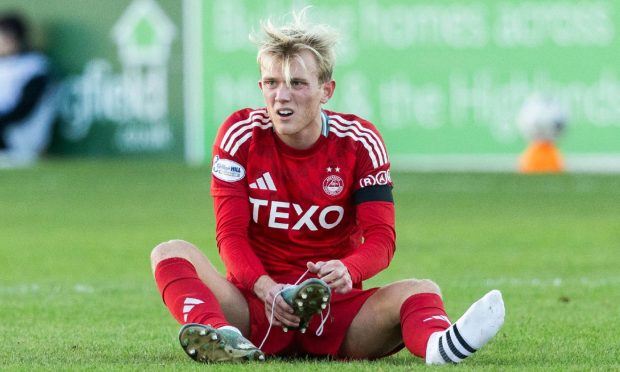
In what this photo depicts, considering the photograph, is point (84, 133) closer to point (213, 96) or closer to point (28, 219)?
point (213, 96)

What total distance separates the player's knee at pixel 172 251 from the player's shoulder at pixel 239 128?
45 cm

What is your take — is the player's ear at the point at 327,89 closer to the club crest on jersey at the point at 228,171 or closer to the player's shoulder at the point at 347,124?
the player's shoulder at the point at 347,124

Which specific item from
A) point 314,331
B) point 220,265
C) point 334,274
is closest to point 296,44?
point 334,274

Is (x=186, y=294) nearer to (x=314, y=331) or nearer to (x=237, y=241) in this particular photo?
(x=237, y=241)

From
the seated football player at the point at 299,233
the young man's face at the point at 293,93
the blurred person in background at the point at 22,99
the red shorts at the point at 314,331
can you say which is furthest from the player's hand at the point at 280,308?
the blurred person in background at the point at 22,99

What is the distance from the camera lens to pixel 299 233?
20.6ft

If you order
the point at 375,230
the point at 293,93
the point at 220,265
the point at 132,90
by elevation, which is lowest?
the point at 220,265

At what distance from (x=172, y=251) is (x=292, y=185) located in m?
0.58

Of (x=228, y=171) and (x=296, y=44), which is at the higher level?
(x=296, y=44)

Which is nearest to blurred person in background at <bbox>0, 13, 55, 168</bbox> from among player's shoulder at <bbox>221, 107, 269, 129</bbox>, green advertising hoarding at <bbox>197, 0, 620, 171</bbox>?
green advertising hoarding at <bbox>197, 0, 620, 171</bbox>

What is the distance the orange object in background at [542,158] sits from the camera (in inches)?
816

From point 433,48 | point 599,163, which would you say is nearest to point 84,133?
point 433,48

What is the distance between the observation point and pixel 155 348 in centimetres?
663

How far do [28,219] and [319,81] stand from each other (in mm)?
10988
